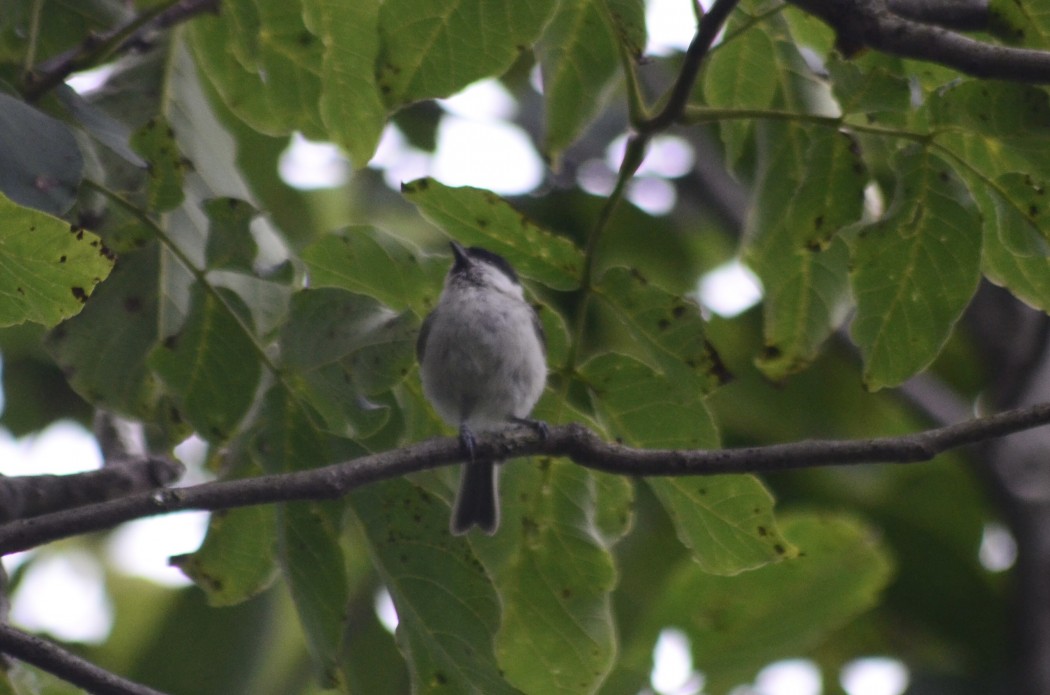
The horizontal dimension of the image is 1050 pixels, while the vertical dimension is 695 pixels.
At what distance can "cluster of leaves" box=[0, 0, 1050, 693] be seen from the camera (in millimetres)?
2469

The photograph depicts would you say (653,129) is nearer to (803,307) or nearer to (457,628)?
(803,307)

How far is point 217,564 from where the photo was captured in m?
2.85

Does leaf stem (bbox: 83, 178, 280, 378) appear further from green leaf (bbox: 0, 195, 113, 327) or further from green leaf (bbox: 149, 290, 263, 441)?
green leaf (bbox: 0, 195, 113, 327)

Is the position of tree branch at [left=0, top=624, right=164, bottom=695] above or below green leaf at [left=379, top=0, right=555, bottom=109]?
below

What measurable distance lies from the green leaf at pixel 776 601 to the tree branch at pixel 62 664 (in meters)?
2.14

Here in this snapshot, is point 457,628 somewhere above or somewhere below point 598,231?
below

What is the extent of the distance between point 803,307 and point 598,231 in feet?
1.82

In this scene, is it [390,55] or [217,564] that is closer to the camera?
[390,55]

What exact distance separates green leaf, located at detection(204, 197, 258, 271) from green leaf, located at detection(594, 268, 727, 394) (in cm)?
80

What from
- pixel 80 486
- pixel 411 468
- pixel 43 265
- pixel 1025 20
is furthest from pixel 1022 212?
pixel 80 486

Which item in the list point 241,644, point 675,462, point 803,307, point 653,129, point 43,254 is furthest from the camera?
point 241,644

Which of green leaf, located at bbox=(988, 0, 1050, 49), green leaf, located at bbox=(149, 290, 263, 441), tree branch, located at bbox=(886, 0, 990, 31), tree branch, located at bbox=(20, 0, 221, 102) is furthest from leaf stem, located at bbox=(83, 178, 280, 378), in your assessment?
green leaf, located at bbox=(988, 0, 1050, 49)

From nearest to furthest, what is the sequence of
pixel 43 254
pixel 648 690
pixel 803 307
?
pixel 43 254 → pixel 803 307 → pixel 648 690

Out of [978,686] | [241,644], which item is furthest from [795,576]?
[241,644]
